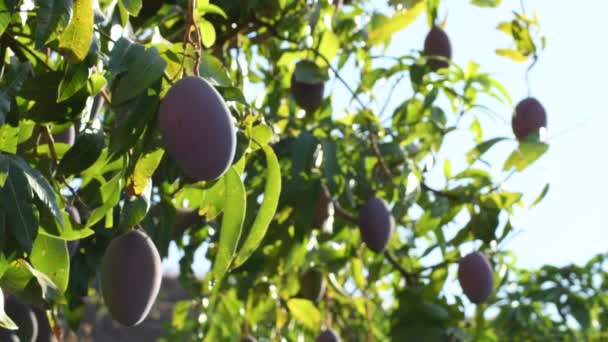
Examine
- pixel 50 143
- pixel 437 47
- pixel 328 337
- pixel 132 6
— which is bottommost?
pixel 328 337

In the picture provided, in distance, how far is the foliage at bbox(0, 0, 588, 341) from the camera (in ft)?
2.97

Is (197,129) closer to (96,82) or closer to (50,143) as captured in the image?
(96,82)

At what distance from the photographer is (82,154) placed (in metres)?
1.06

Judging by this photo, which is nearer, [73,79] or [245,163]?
[73,79]

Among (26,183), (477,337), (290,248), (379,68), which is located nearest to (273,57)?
(379,68)

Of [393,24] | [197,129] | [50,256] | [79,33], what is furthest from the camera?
[393,24]

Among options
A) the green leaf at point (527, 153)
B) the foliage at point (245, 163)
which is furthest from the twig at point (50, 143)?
the green leaf at point (527, 153)

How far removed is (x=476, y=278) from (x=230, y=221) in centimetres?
79

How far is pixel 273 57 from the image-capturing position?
78.5 inches

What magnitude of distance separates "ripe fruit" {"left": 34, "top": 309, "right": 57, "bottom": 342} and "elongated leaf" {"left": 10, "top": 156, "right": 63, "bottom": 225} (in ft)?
1.57

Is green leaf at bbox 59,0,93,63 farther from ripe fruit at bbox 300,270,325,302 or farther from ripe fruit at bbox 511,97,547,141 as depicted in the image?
ripe fruit at bbox 300,270,325,302

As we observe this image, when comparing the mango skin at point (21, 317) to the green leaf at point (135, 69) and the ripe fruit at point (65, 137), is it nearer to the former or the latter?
the ripe fruit at point (65, 137)

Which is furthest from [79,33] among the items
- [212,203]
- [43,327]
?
[43,327]

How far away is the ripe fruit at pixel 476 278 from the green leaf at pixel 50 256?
757mm
